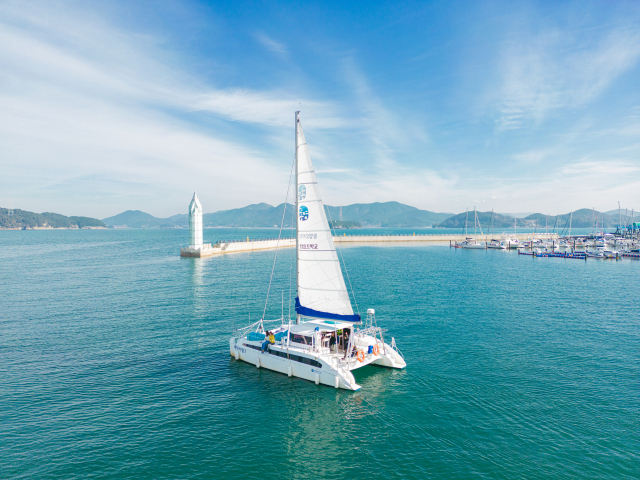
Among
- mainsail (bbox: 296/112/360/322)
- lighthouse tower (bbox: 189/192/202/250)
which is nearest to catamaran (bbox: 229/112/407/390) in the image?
mainsail (bbox: 296/112/360/322)

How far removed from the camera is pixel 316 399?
69.8ft

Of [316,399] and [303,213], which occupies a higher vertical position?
[303,213]

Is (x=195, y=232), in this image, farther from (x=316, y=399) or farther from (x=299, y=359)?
(x=316, y=399)

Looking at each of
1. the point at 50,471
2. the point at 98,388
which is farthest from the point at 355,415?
the point at 98,388

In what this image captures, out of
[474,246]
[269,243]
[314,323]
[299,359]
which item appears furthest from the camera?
[474,246]

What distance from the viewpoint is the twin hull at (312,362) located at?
22328 mm

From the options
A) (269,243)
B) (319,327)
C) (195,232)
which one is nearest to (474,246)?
(269,243)

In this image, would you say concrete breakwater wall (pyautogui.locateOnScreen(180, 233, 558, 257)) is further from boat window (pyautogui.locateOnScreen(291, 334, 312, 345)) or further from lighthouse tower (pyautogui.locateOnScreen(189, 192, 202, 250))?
boat window (pyautogui.locateOnScreen(291, 334, 312, 345))

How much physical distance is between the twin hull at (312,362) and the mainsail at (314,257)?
306 centimetres

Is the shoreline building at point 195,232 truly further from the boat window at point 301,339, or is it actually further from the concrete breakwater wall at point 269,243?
the boat window at point 301,339

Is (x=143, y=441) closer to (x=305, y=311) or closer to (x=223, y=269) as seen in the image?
(x=305, y=311)

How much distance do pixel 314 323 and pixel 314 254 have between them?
217 inches

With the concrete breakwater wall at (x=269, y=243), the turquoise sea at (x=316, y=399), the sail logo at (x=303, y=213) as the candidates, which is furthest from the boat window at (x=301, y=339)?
the concrete breakwater wall at (x=269, y=243)

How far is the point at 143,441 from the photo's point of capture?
1683cm
